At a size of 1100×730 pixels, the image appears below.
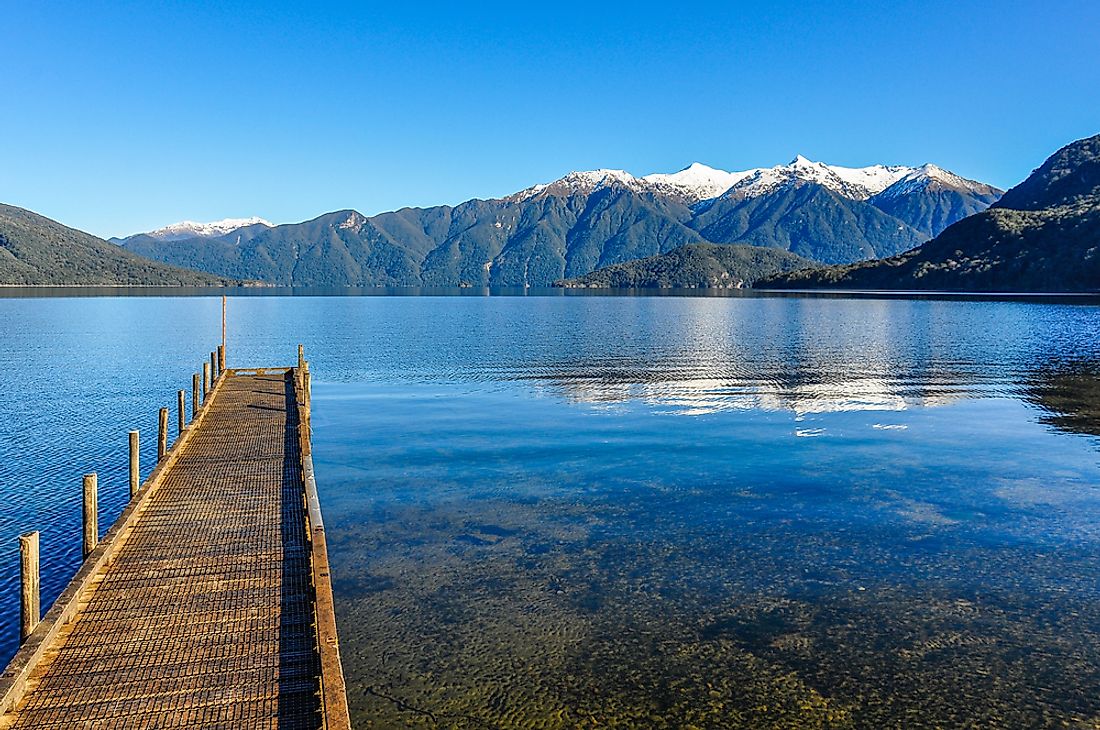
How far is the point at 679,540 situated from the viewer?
72.1ft

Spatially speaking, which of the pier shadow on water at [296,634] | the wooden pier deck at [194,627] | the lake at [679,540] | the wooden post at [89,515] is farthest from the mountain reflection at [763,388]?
the wooden post at [89,515]

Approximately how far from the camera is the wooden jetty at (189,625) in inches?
449

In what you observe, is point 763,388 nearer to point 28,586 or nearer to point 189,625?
point 189,625

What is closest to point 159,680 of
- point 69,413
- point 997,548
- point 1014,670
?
point 1014,670

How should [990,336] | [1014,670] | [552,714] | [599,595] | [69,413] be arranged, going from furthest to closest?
[990,336] → [69,413] → [599,595] → [1014,670] → [552,714]

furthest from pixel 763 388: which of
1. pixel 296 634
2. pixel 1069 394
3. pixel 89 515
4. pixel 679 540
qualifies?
pixel 296 634

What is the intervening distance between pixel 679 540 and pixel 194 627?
1295 centimetres

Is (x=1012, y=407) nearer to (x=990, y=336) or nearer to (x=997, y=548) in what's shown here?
(x=997, y=548)

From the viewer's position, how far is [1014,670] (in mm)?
15055

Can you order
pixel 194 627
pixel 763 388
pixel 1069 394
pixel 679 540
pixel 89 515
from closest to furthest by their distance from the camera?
pixel 194 627
pixel 89 515
pixel 679 540
pixel 1069 394
pixel 763 388

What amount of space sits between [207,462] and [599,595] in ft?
53.0

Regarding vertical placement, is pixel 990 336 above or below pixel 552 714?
above

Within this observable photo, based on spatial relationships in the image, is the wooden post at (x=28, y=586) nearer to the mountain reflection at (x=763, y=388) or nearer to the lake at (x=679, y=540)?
the lake at (x=679, y=540)

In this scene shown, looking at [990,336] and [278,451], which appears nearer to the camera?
[278,451]
